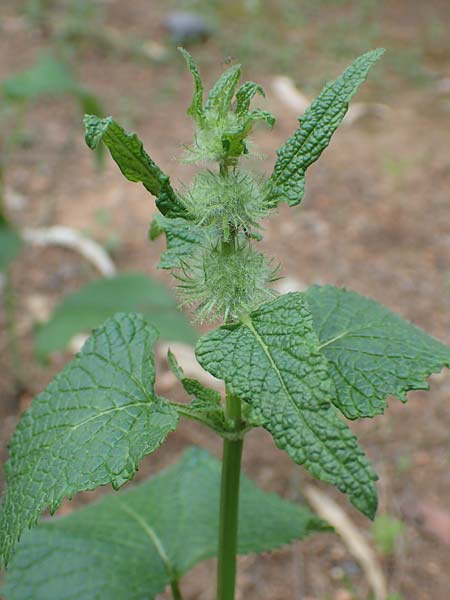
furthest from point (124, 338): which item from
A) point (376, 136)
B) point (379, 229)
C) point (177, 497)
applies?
point (376, 136)

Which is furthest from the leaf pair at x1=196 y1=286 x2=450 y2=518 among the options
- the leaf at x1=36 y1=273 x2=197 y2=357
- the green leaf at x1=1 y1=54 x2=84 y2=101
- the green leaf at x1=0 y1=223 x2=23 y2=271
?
the green leaf at x1=1 y1=54 x2=84 y2=101

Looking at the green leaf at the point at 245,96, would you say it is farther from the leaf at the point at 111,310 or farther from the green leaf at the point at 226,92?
the leaf at the point at 111,310

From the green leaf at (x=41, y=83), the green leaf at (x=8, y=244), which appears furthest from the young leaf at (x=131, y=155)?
the green leaf at (x=41, y=83)

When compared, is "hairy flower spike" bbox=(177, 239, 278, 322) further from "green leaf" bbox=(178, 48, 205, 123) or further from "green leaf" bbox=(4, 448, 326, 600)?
"green leaf" bbox=(4, 448, 326, 600)

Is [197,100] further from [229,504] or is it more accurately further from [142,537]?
[142,537]

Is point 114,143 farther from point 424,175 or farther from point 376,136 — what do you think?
point 376,136
